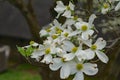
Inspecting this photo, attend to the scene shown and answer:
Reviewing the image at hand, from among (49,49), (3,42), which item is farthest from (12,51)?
(49,49)

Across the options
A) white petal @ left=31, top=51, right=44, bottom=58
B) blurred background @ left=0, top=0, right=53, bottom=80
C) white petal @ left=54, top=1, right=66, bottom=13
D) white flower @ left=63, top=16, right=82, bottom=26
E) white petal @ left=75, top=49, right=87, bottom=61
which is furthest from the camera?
blurred background @ left=0, top=0, right=53, bottom=80

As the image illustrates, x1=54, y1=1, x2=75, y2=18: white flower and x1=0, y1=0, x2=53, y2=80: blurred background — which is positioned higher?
x1=0, y1=0, x2=53, y2=80: blurred background

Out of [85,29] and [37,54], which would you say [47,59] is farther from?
[85,29]

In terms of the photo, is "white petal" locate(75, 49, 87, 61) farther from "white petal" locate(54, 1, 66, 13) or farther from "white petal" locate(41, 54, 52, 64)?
"white petal" locate(54, 1, 66, 13)

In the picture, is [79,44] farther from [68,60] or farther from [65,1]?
[65,1]

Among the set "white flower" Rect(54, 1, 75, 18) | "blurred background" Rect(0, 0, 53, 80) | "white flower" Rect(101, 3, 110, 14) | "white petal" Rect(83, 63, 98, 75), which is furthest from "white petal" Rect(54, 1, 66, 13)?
"blurred background" Rect(0, 0, 53, 80)

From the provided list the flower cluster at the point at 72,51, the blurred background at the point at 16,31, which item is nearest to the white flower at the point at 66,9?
the flower cluster at the point at 72,51

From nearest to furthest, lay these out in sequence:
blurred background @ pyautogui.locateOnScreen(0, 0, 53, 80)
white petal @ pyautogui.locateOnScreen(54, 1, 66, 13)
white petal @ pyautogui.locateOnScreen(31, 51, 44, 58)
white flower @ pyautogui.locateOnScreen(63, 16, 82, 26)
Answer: white petal @ pyautogui.locateOnScreen(31, 51, 44, 58) → white flower @ pyautogui.locateOnScreen(63, 16, 82, 26) → white petal @ pyautogui.locateOnScreen(54, 1, 66, 13) → blurred background @ pyautogui.locateOnScreen(0, 0, 53, 80)

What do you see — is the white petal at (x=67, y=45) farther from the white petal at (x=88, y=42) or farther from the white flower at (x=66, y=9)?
the white flower at (x=66, y=9)
